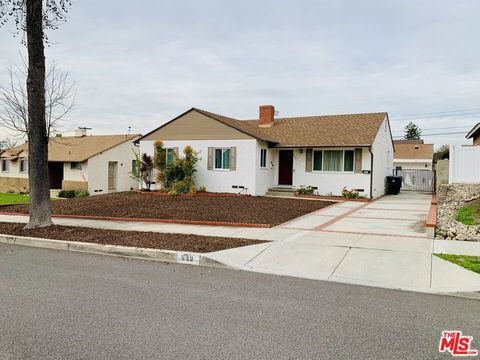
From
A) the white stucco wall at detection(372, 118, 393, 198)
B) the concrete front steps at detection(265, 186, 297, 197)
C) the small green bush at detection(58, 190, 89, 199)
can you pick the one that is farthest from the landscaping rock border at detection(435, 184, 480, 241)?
the small green bush at detection(58, 190, 89, 199)

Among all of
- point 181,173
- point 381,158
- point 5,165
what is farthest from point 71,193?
point 381,158

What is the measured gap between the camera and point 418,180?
2936 centimetres

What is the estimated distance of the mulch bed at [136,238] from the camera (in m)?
8.61

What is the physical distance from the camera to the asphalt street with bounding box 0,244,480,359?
3850 mm

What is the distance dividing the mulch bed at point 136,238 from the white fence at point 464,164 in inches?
464

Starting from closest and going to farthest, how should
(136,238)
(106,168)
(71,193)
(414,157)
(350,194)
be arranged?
(136,238), (350,194), (71,193), (106,168), (414,157)

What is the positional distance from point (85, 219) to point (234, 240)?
6.85 m

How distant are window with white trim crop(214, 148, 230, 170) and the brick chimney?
18.3 feet

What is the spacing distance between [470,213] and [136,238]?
10.4m

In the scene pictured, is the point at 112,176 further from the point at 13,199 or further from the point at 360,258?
the point at 360,258

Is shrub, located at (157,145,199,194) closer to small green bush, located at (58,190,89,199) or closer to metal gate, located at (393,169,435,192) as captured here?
small green bush, located at (58,190,89,199)

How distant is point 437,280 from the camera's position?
619 centimetres

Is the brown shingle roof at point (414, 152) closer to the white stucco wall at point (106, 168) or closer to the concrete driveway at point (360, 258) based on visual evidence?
the white stucco wall at point (106, 168)

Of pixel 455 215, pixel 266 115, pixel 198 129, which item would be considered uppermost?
pixel 266 115
